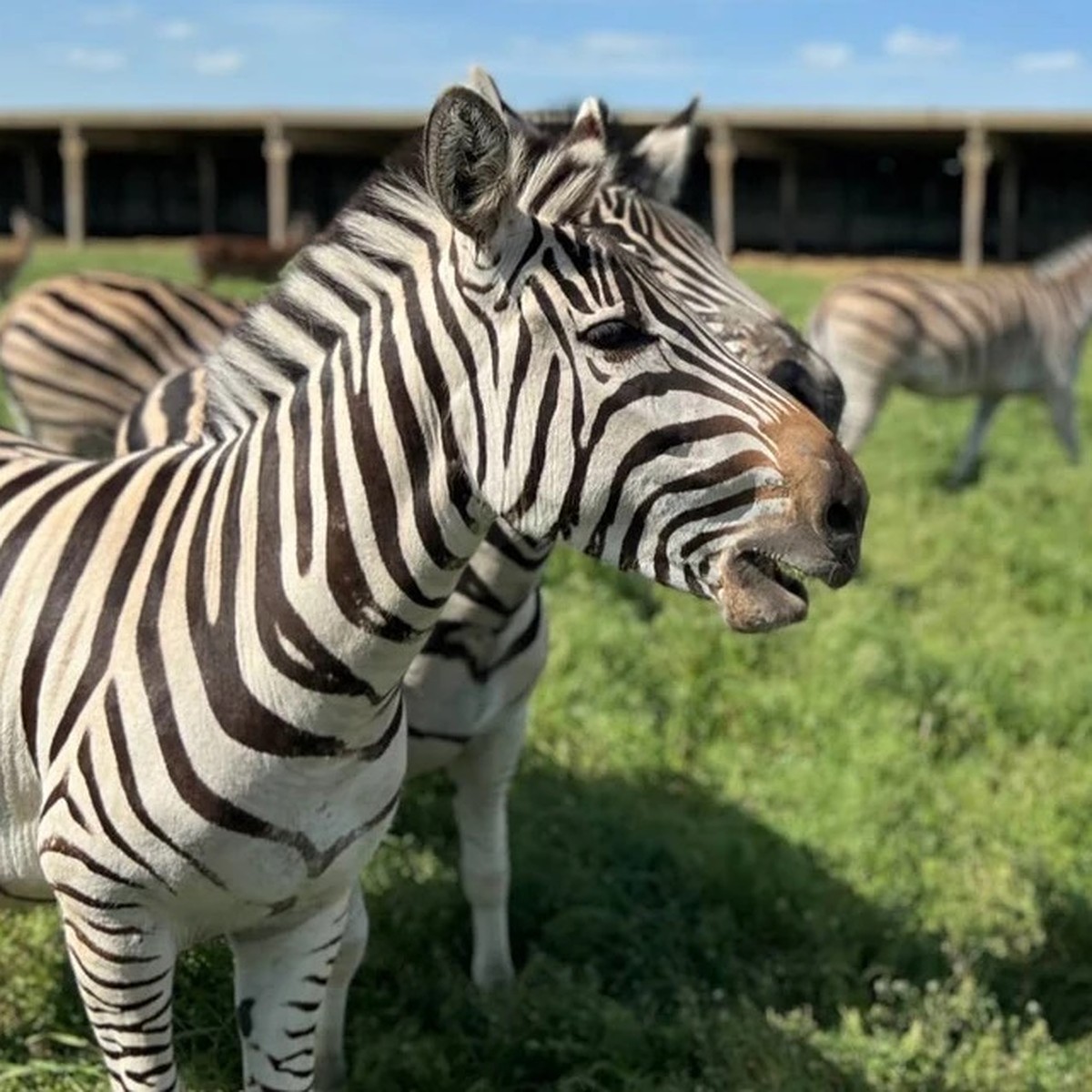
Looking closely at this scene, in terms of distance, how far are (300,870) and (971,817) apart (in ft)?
10.2

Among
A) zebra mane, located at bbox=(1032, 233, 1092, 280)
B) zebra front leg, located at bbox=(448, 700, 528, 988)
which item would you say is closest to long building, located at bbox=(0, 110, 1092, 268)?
zebra mane, located at bbox=(1032, 233, 1092, 280)

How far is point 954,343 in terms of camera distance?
394 inches

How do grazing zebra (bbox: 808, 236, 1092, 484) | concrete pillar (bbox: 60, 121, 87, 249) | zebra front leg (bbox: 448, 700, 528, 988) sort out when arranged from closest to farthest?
zebra front leg (bbox: 448, 700, 528, 988), grazing zebra (bbox: 808, 236, 1092, 484), concrete pillar (bbox: 60, 121, 87, 249)

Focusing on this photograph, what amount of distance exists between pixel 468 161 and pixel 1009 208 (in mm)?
26196

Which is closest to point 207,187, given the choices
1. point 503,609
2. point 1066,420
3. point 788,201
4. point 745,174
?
point 745,174

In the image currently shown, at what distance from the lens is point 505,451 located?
2.00 meters

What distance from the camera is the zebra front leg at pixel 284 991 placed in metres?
2.50

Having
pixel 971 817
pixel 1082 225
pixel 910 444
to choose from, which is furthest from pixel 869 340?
pixel 1082 225

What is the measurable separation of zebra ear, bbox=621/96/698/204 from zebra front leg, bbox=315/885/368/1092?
218 centimetres

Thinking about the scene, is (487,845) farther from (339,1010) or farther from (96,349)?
(96,349)

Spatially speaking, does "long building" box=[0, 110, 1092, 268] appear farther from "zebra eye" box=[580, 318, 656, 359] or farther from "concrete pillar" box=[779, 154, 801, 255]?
"zebra eye" box=[580, 318, 656, 359]

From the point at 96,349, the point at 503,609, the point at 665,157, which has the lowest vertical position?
the point at 503,609

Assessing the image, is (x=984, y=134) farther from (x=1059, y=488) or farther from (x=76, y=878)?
(x=76, y=878)

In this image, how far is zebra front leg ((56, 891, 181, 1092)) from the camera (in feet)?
7.40
